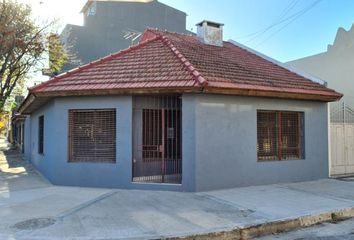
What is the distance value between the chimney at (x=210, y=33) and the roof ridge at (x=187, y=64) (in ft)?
6.81

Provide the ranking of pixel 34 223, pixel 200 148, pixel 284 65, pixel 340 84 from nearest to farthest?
pixel 34 223 → pixel 200 148 → pixel 284 65 → pixel 340 84

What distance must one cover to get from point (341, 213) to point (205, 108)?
4156 mm

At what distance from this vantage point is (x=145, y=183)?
9820 mm

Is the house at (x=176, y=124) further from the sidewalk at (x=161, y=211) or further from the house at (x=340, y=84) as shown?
the house at (x=340, y=84)

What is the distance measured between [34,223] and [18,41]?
1521 cm

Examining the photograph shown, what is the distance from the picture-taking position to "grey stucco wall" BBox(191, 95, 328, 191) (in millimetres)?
9617

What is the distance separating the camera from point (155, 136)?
10.5m

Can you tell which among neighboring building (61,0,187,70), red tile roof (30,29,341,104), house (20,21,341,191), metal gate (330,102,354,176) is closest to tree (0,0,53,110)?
neighboring building (61,0,187,70)

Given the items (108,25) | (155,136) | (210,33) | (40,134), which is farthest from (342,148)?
(108,25)

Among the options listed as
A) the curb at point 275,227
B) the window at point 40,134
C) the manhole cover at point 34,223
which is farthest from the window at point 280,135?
the window at point 40,134

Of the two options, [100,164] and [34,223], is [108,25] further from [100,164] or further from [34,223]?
[34,223]

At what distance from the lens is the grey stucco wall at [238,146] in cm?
962

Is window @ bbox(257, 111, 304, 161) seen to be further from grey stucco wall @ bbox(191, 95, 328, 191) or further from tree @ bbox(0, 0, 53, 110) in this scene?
tree @ bbox(0, 0, 53, 110)

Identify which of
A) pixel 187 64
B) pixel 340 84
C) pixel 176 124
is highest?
pixel 340 84
